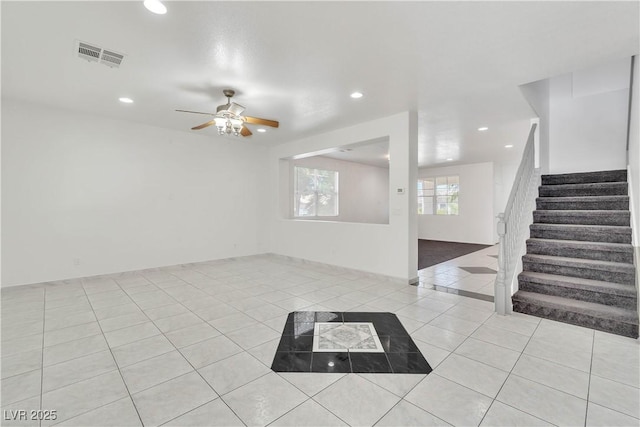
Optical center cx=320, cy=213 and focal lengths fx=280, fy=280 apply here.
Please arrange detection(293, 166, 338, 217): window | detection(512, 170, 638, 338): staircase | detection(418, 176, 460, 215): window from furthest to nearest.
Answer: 1. detection(418, 176, 460, 215): window
2. detection(293, 166, 338, 217): window
3. detection(512, 170, 638, 338): staircase

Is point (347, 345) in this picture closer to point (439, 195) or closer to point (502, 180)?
point (439, 195)

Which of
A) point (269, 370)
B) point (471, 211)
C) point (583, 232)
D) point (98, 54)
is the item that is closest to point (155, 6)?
point (98, 54)

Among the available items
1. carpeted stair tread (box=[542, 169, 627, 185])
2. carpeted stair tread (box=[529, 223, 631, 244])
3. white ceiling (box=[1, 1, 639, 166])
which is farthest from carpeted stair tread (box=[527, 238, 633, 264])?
white ceiling (box=[1, 1, 639, 166])

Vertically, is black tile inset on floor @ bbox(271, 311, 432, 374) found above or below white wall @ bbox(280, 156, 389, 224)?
below

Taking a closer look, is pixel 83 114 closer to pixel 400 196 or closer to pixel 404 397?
pixel 400 196

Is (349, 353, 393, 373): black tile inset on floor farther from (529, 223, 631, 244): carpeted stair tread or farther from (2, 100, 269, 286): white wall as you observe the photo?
Result: (2, 100, 269, 286): white wall

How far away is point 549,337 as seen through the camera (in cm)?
264

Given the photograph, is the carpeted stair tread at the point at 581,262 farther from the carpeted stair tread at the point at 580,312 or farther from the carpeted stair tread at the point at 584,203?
the carpeted stair tread at the point at 584,203

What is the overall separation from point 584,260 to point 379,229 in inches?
103

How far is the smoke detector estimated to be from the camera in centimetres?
266

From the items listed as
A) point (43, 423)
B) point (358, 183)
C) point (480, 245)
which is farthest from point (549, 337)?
point (358, 183)

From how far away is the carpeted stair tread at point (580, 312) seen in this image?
2.68 metres

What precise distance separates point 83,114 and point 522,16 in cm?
602

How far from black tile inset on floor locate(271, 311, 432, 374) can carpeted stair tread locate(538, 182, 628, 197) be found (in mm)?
3582
